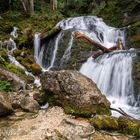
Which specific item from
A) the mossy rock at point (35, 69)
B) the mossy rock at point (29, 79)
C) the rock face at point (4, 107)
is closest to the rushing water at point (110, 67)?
the mossy rock at point (35, 69)

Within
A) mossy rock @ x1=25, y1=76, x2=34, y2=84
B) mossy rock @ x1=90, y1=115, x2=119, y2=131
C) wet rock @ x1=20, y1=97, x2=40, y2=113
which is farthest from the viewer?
mossy rock @ x1=25, y1=76, x2=34, y2=84

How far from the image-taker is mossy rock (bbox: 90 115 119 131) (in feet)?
28.3

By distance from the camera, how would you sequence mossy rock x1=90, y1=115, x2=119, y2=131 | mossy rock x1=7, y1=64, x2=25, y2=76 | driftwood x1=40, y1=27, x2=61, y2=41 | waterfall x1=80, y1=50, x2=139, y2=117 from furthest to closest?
driftwood x1=40, y1=27, x2=61, y2=41
mossy rock x1=7, y1=64, x2=25, y2=76
waterfall x1=80, y1=50, x2=139, y2=117
mossy rock x1=90, y1=115, x2=119, y2=131

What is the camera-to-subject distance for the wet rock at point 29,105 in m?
10.1

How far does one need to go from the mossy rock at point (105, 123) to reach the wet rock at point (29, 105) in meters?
2.15

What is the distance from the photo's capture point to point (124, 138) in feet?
27.2

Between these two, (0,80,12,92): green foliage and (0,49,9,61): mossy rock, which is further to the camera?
(0,49,9,61): mossy rock

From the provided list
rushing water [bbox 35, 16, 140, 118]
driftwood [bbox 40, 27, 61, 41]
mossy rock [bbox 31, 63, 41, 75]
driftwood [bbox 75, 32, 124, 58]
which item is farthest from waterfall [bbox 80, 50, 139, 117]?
driftwood [bbox 40, 27, 61, 41]

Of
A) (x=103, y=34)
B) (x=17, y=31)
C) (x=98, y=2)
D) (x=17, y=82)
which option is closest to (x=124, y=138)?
(x=17, y=82)

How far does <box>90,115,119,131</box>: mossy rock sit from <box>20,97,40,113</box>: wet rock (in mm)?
2151

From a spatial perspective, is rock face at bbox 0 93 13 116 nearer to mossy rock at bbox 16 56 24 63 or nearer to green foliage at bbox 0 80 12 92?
green foliage at bbox 0 80 12 92

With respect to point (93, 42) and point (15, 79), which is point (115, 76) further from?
point (15, 79)

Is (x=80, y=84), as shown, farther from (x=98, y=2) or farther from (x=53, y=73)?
(x=98, y=2)

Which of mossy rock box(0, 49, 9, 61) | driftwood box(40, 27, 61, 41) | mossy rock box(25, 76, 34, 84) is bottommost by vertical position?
mossy rock box(25, 76, 34, 84)
